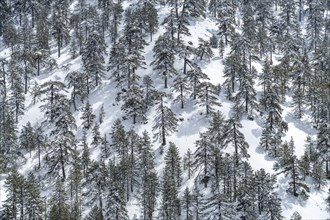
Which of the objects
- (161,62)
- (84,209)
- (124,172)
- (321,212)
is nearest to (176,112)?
(161,62)

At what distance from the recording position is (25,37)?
379ft

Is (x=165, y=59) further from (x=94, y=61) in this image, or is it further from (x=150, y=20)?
(x=150, y=20)

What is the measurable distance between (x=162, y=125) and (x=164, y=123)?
770 mm

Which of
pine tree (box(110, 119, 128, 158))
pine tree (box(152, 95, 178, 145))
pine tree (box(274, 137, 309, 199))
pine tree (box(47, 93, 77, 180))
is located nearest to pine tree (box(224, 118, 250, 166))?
pine tree (box(274, 137, 309, 199))

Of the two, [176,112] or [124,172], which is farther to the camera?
[176,112]

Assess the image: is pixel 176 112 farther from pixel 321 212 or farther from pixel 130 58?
pixel 321 212

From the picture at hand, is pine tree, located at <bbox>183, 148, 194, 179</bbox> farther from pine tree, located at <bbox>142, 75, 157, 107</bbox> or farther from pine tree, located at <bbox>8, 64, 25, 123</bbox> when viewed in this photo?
pine tree, located at <bbox>8, 64, 25, 123</bbox>

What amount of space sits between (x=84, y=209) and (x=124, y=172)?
10059 mm

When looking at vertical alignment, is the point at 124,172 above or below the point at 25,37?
below

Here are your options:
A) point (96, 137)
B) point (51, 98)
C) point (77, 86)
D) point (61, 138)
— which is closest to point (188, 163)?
point (96, 137)

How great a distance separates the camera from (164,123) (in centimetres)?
8269

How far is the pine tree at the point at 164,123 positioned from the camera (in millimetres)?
82188

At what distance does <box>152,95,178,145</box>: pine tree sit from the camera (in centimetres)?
8219

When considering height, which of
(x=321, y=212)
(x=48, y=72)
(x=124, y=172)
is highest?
(x=48, y=72)
